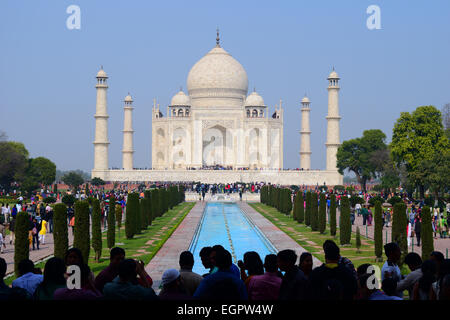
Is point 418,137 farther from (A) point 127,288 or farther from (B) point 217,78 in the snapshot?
(A) point 127,288

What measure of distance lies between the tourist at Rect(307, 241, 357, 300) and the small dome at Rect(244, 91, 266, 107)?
1707 inches

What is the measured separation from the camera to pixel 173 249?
13.7 metres

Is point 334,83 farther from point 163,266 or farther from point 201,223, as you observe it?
point 163,266

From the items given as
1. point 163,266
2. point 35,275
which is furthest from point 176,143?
point 35,275

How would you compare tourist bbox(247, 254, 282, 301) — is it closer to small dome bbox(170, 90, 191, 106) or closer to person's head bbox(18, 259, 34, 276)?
person's head bbox(18, 259, 34, 276)

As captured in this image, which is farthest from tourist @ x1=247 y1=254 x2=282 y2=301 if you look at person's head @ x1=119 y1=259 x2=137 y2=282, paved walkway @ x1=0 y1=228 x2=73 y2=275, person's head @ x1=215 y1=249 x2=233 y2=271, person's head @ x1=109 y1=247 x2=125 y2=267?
paved walkway @ x1=0 y1=228 x2=73 y2=275

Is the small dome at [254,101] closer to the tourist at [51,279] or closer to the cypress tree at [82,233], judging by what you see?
the cypress tree at [82,233]

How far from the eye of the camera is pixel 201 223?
2042cm

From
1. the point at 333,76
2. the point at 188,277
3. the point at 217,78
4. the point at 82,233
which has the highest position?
the point at 217,78

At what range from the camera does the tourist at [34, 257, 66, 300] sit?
4441mm

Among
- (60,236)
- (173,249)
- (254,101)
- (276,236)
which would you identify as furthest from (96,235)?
(254,101)

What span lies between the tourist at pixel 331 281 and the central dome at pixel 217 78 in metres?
44.1

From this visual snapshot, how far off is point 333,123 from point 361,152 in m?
2.94
